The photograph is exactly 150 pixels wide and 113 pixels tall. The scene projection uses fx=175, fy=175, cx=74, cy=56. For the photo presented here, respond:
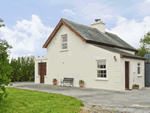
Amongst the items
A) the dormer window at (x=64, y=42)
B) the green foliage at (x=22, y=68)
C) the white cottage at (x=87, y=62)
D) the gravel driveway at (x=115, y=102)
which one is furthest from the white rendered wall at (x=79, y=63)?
the green foliage at (x=22, y=68)

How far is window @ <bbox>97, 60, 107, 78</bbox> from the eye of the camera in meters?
15.7

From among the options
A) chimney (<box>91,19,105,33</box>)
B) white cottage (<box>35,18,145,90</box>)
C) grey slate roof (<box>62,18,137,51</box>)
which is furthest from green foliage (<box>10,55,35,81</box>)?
chimney (<box>91,19,105,33</box>)

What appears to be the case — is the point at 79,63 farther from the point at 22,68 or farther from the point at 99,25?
the point at 22,68

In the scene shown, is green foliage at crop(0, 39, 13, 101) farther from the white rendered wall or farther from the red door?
the red door

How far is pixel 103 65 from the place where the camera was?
15828 millimetres

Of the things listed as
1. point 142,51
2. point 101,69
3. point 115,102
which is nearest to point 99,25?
point 101,69

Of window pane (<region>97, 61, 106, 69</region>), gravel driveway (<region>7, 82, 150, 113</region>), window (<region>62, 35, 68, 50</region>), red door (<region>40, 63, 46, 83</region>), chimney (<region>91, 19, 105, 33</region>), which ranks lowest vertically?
gravel driveway (<region>7, 82, 150, 113</region>)

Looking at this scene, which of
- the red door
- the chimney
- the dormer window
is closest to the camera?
the dormer window

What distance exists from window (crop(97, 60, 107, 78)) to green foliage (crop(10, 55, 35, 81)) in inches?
498

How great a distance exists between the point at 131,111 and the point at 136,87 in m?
9.73

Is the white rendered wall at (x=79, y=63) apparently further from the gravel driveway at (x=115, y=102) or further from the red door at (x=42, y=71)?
the gravel driveway at (x=115, y=102)

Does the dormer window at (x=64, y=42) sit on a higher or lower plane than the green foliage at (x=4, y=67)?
higher

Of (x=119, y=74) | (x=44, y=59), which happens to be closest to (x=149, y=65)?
(x=119, y=74)

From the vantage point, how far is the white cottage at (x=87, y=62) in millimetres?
15062
